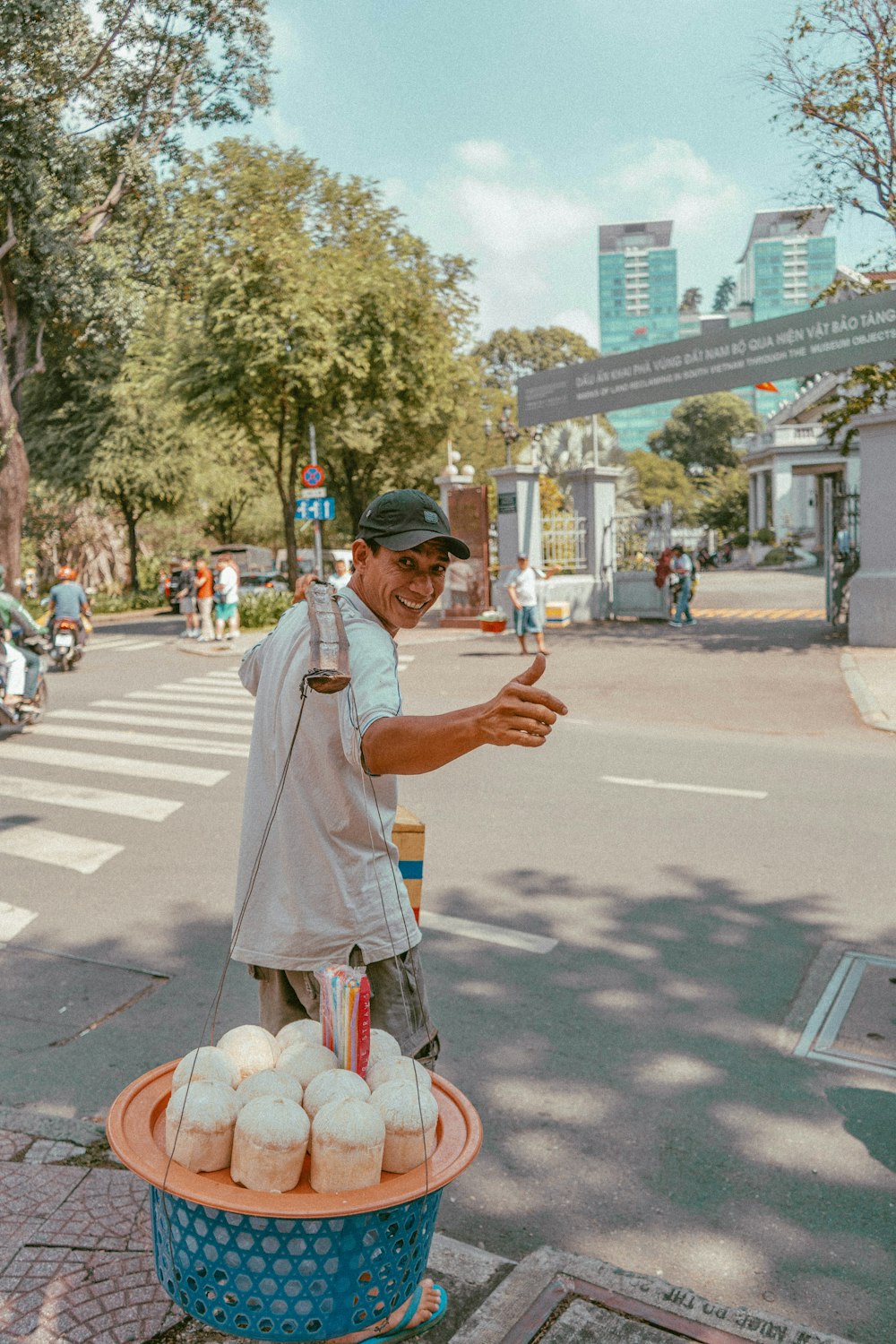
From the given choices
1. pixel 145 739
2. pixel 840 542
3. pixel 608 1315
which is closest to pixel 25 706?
pixel 145 739

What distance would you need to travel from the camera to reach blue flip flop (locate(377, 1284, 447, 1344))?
2.45 m

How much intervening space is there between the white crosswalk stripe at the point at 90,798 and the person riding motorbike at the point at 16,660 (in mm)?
2178

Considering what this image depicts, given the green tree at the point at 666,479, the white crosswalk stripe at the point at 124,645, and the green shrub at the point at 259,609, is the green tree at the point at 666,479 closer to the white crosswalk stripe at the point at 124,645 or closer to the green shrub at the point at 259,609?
Result: the green shrub at the point at 259,609

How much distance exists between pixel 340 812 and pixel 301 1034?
47cm

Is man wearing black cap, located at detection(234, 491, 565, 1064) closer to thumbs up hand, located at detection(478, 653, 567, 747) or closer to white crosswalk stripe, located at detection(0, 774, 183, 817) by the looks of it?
thumbs up hand, located at detection(478, 653, 567, 747)

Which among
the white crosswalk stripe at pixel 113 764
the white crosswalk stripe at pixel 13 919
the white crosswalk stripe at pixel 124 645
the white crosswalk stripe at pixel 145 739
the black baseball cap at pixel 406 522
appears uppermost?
the black baseball cap at pixel 406 522

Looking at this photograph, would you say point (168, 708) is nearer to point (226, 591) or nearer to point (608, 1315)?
point (226, 591)

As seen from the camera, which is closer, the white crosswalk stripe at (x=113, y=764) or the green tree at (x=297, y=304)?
the white crosswalk stripe at (x=113, y=764)

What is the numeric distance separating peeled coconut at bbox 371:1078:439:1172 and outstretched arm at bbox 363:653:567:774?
60 cm

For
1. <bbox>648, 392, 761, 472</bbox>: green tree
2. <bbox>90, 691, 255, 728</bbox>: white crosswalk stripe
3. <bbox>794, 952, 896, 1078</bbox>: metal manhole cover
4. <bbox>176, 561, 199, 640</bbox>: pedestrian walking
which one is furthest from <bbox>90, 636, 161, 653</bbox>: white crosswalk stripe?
<bbox>648, 392, 761, 472</bbox>: green tree

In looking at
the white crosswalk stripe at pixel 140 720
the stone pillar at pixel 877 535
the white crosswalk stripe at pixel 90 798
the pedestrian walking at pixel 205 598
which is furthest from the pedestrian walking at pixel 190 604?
the white crosswalk stripe at pixel 90 798

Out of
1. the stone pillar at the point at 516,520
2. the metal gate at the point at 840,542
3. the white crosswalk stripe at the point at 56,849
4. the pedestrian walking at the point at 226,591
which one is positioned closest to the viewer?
the white crosswalk stripe at the point at 56,849

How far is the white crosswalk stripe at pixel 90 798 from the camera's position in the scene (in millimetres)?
8570

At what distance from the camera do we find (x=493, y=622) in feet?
75.2
